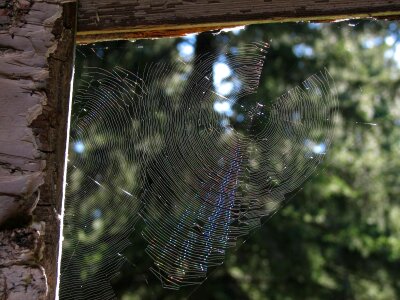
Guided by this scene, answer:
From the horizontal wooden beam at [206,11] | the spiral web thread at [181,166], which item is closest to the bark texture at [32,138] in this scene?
the horizontal wooden beam at [206,11]

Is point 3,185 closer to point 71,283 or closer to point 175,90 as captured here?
point 71,283

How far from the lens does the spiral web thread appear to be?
5.92 feet

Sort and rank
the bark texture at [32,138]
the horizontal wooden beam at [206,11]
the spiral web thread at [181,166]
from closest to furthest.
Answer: the bark texture at [32,138]
the horizontal wooden beam at [206,11]
the spiral web thread at [181,166]

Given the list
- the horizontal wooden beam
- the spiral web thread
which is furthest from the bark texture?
the spiral web thread

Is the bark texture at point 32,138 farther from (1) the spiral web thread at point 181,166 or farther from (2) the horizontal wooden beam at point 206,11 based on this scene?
(1) the spiral web thread at point 181,166

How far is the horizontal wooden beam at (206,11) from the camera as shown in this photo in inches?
45.2

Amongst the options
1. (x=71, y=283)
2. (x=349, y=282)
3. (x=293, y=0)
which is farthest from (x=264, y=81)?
(x=293, y=0)

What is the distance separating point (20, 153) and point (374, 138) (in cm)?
865

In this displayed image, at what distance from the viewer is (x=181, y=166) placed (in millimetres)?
1790

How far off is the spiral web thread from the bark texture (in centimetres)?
55

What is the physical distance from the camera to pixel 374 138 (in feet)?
30.4

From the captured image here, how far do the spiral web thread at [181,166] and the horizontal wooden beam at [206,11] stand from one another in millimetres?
474

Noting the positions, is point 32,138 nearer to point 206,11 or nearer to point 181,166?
point 206,11

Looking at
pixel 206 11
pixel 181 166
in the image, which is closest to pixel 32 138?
pixel 206 11
